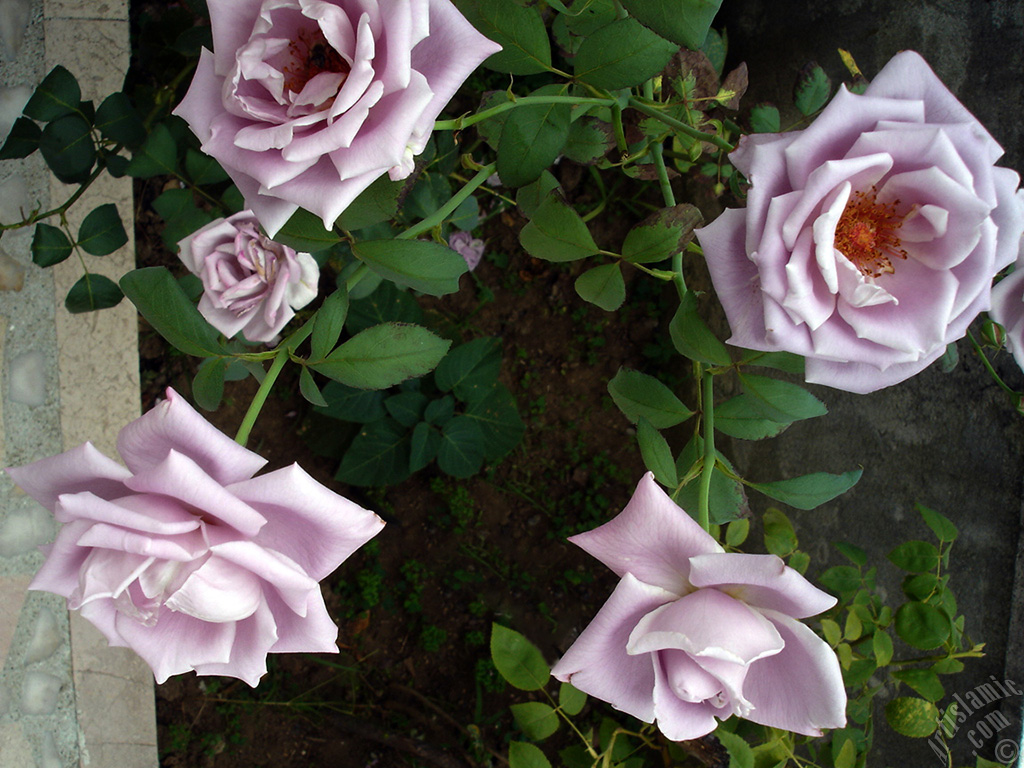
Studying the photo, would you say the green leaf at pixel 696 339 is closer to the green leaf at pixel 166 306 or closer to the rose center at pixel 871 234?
the rose center at pixel 871 234

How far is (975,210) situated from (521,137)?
0.45m

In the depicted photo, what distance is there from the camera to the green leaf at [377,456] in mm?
1586

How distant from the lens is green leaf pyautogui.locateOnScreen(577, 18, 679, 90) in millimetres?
757

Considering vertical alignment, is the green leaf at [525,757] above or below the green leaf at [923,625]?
below

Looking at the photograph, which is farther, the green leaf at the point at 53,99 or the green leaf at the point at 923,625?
the green leaf at the point at 53,99

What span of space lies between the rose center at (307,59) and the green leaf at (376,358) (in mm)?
260

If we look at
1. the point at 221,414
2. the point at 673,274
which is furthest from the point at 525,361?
the point at 673,274

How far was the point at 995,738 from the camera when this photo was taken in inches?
50.3

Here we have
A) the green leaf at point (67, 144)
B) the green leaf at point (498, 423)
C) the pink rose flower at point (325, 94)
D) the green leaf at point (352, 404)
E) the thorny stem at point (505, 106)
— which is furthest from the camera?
the green leaf at point (498, 423)

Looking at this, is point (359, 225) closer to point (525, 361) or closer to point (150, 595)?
A: point (150, 595)

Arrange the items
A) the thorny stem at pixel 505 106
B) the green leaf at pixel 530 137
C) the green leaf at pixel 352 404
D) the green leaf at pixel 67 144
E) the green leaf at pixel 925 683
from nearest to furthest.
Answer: the thorny stem at pixel 505 106 → the green leaf at pixel 530 137 → the green leaf at pixel 925 683 → the green leaf at pixel 67 144 → the green leaf at pixel 352 404

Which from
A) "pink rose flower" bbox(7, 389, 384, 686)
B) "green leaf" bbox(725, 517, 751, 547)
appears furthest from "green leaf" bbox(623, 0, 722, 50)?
"green leaf" bbox(725, 517, 751, 547)

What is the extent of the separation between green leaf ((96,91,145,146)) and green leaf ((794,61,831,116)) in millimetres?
1088

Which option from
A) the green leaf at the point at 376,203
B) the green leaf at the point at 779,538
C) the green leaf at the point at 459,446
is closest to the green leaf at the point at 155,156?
the green leaf at the point at 376,203
